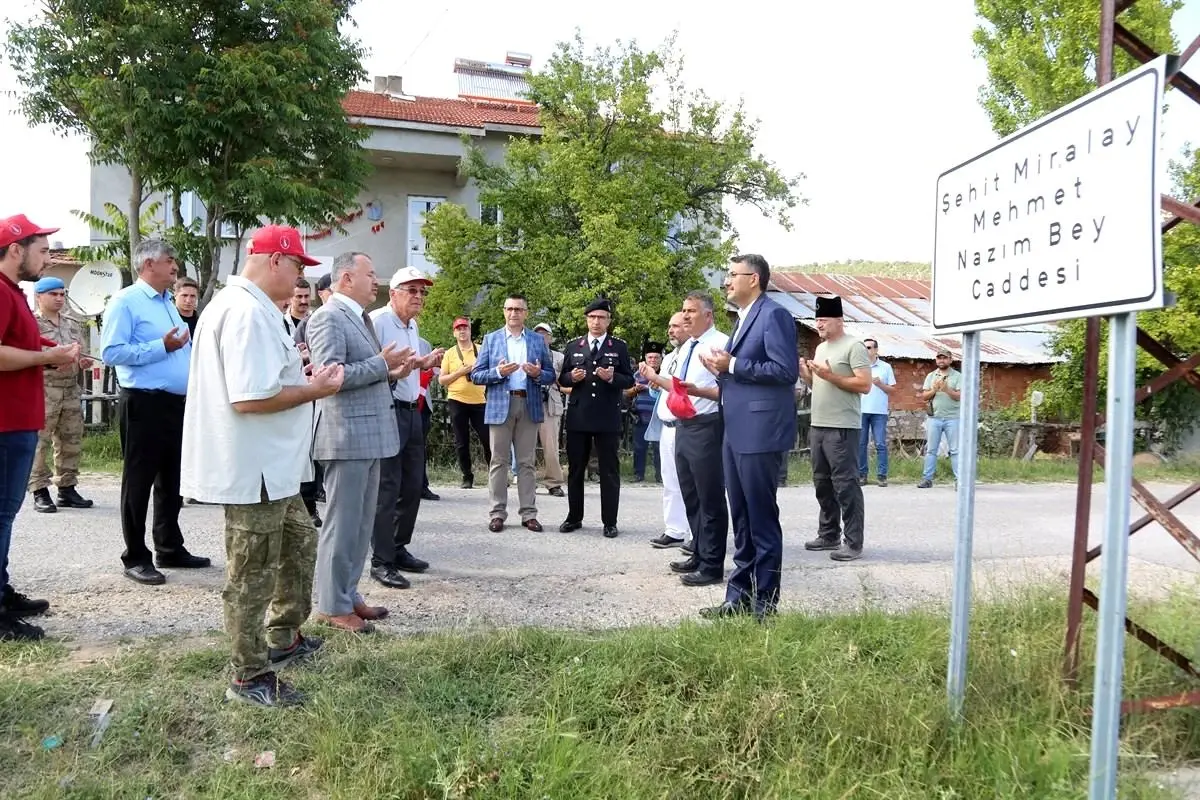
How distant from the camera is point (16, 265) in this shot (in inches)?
160

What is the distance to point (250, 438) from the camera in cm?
Result: 336

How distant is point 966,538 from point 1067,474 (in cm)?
1281

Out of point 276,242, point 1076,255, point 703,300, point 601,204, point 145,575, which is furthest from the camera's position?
point 601,204

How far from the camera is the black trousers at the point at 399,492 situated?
5336 mm

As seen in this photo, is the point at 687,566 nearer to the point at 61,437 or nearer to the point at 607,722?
the point at 607,722

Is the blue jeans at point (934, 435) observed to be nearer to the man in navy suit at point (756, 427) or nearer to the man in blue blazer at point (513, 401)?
the man in blue blazer at point (513, 401)

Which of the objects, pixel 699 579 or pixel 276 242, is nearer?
pixel 276 242

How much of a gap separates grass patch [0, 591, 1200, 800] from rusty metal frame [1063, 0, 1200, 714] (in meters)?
0.17

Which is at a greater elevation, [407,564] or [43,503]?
[43,503]

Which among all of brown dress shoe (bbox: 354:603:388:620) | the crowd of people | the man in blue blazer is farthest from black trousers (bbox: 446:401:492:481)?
brown dress shoe (bbox: 354:603:388:620)

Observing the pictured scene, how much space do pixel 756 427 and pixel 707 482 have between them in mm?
1169

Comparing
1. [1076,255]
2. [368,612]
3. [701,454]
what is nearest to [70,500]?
[368,612]

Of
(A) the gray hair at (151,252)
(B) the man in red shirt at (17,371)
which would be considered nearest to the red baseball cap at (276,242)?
(B) the man in red shirt at (17,371)

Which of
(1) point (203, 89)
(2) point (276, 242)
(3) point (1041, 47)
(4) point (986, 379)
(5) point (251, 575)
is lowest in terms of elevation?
(5) point (251, 575)
